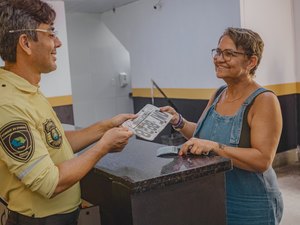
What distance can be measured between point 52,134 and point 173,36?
362 cm

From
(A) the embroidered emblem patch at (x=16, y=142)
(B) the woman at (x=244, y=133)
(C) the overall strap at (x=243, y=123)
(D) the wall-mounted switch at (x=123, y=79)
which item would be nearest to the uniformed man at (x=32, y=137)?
(A) the embroidered emblem patch at (x=16, y=142)

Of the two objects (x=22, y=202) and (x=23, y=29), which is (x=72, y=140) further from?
(x=23, y=29)

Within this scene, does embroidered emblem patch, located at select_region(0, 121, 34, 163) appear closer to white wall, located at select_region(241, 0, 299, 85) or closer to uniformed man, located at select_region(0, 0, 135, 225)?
uniformed man, located at select_region(0, 0, 135, 225)

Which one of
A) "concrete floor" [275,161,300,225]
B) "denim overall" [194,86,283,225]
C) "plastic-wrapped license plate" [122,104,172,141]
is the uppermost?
"plastic-wrapped license plate" [122,104,172,141]

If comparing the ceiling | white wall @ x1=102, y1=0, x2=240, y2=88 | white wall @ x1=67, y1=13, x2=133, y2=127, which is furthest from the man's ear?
white wall @ x1=67, y1=13, x2=133, y2=127

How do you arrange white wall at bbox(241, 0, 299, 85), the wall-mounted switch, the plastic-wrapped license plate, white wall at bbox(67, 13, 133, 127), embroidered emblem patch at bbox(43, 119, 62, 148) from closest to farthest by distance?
embroidered emblem patch at bbox(43, 119, 62, 148) → the plastic-wrapped license plate → white wall at bbox(241, 0, 299, 85) → white wall at bbox(67, 13, 133, 127) → the wall-mounted switch

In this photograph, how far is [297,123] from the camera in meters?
4.34

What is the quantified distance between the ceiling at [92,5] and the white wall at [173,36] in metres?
0.14

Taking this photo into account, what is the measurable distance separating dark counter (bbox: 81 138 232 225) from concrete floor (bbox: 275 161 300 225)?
76.5 inches

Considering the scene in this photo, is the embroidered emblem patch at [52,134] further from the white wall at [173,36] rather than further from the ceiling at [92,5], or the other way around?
the ceiling at [92,5]

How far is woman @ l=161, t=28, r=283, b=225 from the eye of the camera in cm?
133

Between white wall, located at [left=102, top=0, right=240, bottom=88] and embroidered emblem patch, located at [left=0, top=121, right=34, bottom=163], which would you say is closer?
embroidered emblem patch, located at [left=0, top=121, right=34, bottom=163]

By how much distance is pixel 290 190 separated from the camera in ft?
11.3

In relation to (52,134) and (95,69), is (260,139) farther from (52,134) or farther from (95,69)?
(95,69)
